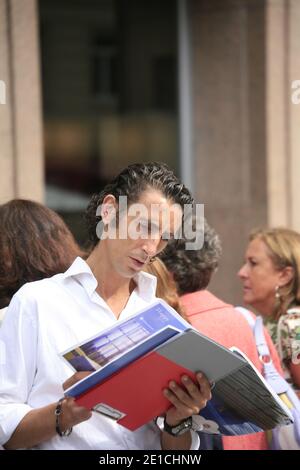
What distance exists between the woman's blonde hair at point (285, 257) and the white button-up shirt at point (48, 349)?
1549mm

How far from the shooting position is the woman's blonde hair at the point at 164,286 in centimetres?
337

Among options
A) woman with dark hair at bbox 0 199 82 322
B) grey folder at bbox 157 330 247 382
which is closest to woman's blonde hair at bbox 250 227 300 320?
woman with dark hair at bbox 0 199 82 322

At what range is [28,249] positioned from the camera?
124 inches

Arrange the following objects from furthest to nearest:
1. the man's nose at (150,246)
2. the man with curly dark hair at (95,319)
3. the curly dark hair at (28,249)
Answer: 1. the curly dark hair at (28,249)
2. the man's nose at (150,246)
3. the man with curly dark hair at (95,319)

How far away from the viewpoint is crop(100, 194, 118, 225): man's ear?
2.78 metres

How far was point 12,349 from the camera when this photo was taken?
262 cm

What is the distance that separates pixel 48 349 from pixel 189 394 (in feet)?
1.51

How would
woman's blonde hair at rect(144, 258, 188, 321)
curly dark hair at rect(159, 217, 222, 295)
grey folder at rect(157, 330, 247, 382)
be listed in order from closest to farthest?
grey folder at rect(157, 330, 247, 382) → woman's blonde hair at rect(144, 258, 188, 321) → curly dark hair at rect(159, 217, 222, 295)

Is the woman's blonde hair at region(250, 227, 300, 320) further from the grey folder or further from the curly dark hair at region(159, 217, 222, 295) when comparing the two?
the grey folder

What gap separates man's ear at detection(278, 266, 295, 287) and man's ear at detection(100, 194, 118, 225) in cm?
156

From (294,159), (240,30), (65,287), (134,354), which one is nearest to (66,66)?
(240,30)

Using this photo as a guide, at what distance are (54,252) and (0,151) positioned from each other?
231cm

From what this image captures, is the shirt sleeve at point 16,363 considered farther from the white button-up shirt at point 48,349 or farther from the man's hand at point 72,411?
the man's hand at point 72,411

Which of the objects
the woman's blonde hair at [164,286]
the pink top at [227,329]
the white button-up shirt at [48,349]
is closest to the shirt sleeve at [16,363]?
the white button-up shirt at [48,349]
